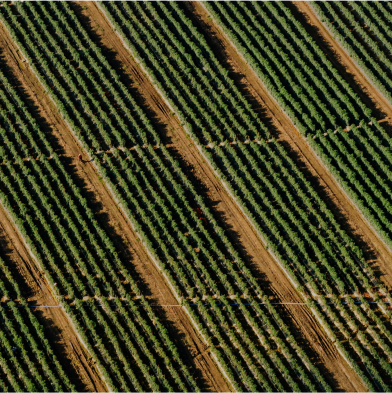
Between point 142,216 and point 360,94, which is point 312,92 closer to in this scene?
point 360,94

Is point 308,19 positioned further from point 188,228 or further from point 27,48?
point 27,48

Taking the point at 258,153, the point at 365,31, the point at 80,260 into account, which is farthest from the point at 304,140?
the point at 80,260

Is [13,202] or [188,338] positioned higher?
[13,202]

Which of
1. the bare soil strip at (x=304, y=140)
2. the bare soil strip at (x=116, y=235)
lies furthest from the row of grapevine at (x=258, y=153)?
the bare soil strip at (x=116, y=235)

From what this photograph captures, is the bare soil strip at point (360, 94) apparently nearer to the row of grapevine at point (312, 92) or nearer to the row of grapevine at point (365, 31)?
the row of grapevine at point (365, 31)

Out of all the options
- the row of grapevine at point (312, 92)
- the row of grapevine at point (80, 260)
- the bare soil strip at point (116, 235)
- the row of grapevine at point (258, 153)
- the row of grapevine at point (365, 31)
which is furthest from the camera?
the row of grapevine at point (365, 31)

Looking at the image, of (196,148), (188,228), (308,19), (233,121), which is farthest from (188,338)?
(308,19)
